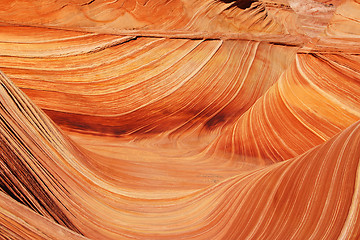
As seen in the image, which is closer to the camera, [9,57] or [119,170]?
[119,170]

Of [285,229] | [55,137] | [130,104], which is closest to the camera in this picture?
[285,229]

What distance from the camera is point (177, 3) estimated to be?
1854 millimetres

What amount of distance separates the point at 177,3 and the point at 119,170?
1134 mm

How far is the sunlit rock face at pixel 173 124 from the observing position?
2.23ft

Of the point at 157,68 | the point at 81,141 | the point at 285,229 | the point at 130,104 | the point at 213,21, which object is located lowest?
the point at 285,229

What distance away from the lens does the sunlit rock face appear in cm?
68

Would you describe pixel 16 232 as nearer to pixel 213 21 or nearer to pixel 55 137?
pixel 55 137

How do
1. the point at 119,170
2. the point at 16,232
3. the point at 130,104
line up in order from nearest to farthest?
1. the point at 16,232
2. the point at 119,170
3. the point at 130,104

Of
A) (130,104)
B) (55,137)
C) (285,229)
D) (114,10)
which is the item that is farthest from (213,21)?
(285,229)

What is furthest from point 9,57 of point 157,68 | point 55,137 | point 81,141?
point 55,137

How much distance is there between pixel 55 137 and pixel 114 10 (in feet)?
3.37

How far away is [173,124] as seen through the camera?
1.53 metres

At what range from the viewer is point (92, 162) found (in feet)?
3.17

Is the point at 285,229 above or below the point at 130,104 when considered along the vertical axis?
below
